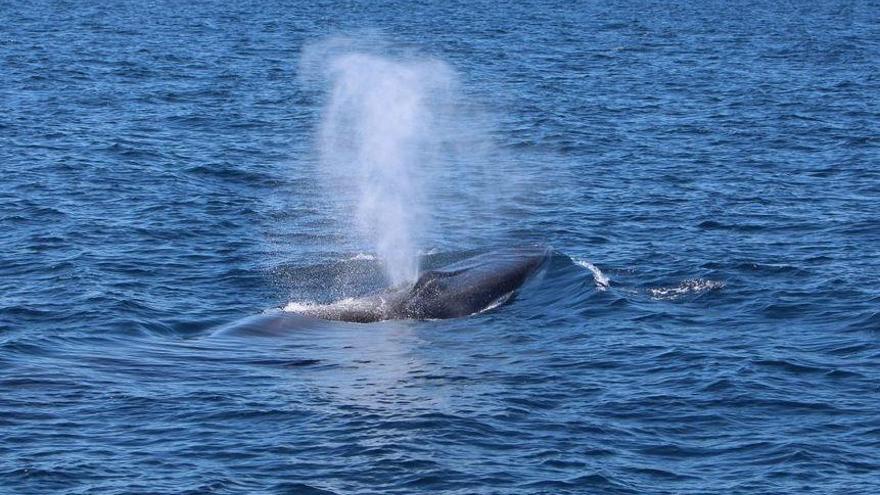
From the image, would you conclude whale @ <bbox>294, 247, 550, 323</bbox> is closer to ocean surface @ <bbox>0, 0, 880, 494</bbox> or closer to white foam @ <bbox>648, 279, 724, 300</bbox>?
ocean surface @ <bbox>0, 0, 880, 494</bbox>

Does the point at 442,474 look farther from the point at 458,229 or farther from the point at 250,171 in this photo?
the point at 250,171

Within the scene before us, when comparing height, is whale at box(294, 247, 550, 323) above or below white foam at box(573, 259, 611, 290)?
above

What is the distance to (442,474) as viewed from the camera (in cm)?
3178

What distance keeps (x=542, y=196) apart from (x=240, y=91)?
33.5 metres

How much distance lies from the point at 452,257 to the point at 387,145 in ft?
89.7

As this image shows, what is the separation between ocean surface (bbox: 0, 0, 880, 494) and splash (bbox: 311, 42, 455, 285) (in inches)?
22.6

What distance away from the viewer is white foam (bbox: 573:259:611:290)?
155 ft

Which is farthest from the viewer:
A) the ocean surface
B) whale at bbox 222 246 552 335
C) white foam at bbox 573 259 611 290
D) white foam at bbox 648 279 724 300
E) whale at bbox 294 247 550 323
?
white foam at bbox 573 259 611 290

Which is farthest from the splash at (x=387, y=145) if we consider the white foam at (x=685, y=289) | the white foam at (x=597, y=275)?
the white foam at (x=685, y=289)

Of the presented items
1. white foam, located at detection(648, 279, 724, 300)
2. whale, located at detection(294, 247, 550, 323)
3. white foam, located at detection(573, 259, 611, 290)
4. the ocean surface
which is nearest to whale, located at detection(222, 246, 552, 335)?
whale, located at detection(294, 247, 550, 323)

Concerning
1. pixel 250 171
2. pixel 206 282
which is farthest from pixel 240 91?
pixel 206 282

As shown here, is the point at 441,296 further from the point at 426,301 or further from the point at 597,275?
the point at 597,275

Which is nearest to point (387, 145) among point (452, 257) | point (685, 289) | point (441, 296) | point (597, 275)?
point (452, 257)

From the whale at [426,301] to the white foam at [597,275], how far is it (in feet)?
7.12
